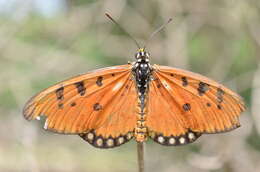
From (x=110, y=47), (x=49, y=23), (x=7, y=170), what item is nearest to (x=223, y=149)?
(x=110, y=47)

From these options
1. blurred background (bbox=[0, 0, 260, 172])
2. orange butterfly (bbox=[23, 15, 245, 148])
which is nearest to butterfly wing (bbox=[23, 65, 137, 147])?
orange butterfly (bbox=[23, 15, 245, 148])

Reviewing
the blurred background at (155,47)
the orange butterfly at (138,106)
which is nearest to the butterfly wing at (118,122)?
the orange butterfly at (138,106)

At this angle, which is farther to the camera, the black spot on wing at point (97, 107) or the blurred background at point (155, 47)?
the blurred background at point (155, 47)

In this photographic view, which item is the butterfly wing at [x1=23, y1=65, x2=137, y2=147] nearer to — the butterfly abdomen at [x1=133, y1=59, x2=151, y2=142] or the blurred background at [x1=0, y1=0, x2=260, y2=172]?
the butterfly abdomen at [x1=133, y1=59, x2=151, y2=142]

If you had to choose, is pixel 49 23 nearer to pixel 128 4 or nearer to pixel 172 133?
pixel 128 4

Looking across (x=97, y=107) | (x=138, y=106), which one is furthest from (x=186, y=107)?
(x=97, y=107)

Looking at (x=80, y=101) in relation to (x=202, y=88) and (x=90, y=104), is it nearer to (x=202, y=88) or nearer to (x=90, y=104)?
(x=90, y=104)

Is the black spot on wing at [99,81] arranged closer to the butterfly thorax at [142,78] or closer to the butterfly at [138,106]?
the butterfly at [138,106]
